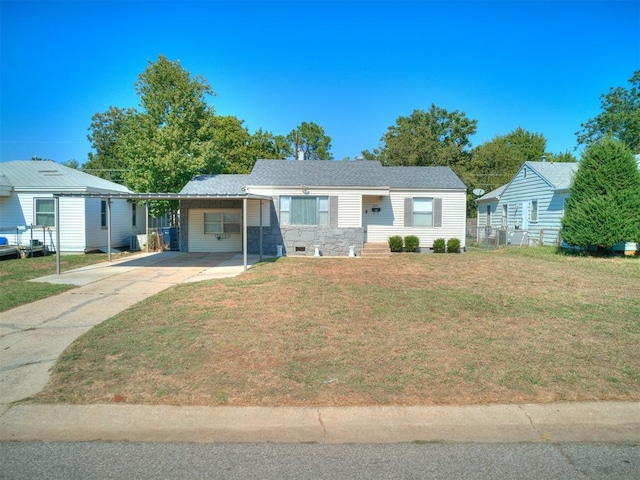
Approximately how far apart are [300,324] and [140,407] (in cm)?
315

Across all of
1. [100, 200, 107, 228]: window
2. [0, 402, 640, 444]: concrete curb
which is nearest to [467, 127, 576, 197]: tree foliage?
[100, 200, 107, 228]: window

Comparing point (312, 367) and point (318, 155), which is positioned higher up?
point (318, 155)

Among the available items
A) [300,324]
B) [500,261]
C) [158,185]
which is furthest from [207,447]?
[158,185]

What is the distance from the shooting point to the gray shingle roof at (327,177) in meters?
18.7

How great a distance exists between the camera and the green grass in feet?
31.4

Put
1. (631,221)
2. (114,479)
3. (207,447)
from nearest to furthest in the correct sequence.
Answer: (114,479) → (207,447) → (631,221)

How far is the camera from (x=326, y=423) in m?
4.34

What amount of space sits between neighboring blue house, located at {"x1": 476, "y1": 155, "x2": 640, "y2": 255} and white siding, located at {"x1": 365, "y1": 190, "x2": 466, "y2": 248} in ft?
9.65

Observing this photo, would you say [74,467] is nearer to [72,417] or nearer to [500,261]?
[72,417]

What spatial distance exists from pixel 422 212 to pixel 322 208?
472cm

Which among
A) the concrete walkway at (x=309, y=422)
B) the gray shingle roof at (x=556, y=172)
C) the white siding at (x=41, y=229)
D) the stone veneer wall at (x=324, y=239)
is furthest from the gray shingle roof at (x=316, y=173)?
the concrete walkway at (x=309, y=422)

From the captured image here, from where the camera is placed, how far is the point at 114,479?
3371mm

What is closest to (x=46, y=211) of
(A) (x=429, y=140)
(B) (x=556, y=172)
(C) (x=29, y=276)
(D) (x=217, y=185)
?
(D) (x=217, y=185)

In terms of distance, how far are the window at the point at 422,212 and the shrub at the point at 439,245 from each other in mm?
863
